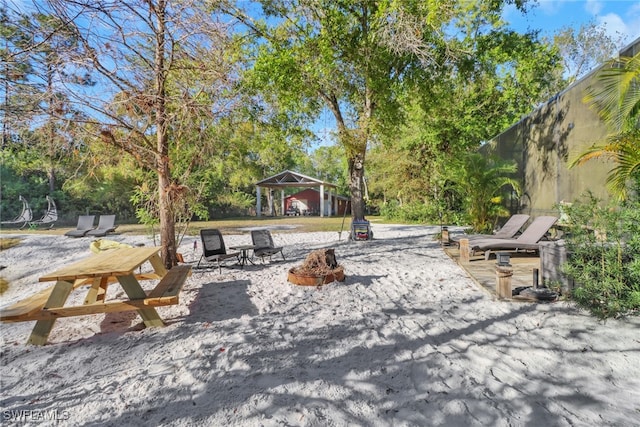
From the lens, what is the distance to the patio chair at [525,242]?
6.73m

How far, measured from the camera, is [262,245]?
756 cm

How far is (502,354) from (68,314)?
440 cm

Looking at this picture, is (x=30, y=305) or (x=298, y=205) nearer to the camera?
(x=30, y=305)

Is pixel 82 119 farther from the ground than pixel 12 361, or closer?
farther from the ground

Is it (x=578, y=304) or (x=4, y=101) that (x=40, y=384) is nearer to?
(x=4, y=101)

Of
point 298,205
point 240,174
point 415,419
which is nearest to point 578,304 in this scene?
point 415,419

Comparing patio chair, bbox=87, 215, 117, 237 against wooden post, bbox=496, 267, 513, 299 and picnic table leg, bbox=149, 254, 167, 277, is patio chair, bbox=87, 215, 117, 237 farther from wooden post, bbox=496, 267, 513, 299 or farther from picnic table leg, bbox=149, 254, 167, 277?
wooden post, bbox=496, 267, 513, 299

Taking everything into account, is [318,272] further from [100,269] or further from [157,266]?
[100,269]

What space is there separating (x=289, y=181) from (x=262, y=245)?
22.3 metres

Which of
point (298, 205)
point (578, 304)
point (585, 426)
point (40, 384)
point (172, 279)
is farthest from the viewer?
point (298, 205)

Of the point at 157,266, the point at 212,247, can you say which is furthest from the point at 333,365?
the point at 212,247

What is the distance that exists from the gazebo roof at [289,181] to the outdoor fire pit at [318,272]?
22.8 m

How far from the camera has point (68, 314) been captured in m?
3.43

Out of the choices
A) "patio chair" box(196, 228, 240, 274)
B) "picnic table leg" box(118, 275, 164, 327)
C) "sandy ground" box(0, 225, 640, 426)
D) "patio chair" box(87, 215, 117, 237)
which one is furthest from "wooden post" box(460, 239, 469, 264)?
"patio chair" box(87, 215, 117, 237)
